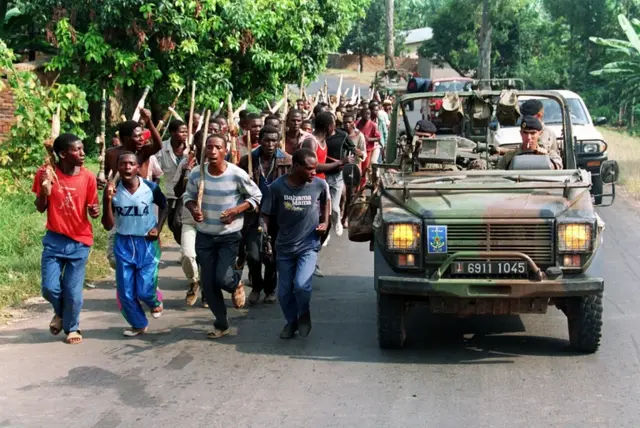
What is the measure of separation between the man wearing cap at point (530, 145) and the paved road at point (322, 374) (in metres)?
1.27

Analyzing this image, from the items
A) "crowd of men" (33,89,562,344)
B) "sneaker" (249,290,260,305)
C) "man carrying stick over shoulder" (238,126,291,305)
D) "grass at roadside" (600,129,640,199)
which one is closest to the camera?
"crowd of men" (33,89,562,344)

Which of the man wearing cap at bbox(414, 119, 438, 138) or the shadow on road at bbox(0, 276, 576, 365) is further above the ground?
the man wearing cap at bbox(414, 119, 438, 138)

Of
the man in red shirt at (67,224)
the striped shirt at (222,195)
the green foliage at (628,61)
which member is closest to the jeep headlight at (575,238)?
the striped shirt at (222,195)

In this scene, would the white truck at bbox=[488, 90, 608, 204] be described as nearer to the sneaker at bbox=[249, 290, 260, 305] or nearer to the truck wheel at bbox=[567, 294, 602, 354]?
the sneaker at bbox=[249, 290, 260, 305]

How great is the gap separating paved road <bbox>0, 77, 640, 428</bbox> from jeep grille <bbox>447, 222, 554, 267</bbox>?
0.77 metres

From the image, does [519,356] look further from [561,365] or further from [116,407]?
[116,407]

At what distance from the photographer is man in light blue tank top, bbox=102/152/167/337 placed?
8.03m

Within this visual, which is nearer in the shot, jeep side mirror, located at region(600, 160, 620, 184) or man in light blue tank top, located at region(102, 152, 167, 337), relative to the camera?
man in light blue tank top, located at region(102, 152, 167, 337)

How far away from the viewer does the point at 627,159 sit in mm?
22281

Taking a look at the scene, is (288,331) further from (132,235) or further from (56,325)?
(56,325)

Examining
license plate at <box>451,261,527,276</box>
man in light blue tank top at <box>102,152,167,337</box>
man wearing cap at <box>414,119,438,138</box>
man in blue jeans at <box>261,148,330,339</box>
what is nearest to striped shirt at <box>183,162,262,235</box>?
man in blue jeans at <box>261,148,330,339</box>

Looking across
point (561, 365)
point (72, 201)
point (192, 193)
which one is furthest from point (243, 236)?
point (561, 365)

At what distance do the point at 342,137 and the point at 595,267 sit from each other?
5231 mm

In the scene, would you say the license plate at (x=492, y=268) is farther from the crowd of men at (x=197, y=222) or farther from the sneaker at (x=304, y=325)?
the sneaker at (x=304, y=325)
